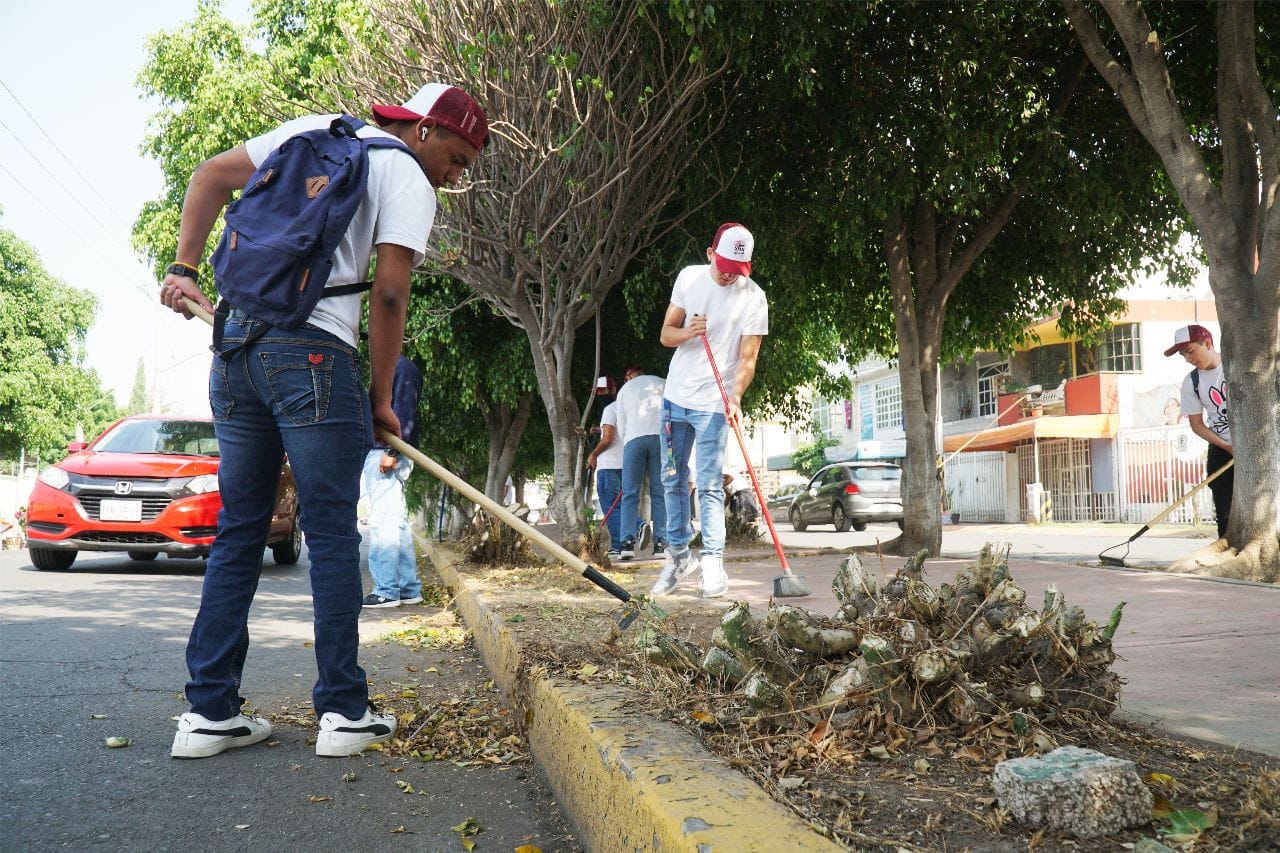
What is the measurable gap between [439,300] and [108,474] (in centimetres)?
534

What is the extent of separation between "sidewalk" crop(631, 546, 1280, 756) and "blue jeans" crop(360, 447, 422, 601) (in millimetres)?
1768

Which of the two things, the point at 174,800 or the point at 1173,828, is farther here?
the point at 174,800

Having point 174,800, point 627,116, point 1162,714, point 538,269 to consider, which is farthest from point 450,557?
point 1162,714

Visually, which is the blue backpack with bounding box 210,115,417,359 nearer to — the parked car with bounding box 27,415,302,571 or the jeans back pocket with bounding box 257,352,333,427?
the jeans back pocket with bounding box 257,352,333,427

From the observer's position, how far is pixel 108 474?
937 cm

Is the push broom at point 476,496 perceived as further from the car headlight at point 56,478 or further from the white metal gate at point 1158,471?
the white metal gate at point 1158,471

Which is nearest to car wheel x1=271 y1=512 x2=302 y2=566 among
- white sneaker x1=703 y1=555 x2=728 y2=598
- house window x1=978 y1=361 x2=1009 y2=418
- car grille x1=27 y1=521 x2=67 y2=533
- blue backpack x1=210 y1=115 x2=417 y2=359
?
car grille x1=27 y1=521 x2=67 y2=533

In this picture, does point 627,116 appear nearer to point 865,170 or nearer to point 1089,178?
point 865,170

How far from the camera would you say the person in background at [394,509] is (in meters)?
6.90

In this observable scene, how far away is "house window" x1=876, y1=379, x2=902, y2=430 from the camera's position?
141ft

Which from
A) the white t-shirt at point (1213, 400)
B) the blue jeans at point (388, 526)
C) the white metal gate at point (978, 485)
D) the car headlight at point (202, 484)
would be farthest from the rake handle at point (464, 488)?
the white metal gate at point (978, 485)

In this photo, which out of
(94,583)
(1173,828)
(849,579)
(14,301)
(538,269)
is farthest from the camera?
(14,301)

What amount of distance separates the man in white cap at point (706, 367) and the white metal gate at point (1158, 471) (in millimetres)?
19246

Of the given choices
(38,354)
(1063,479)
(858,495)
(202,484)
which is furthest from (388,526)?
(38,354)
